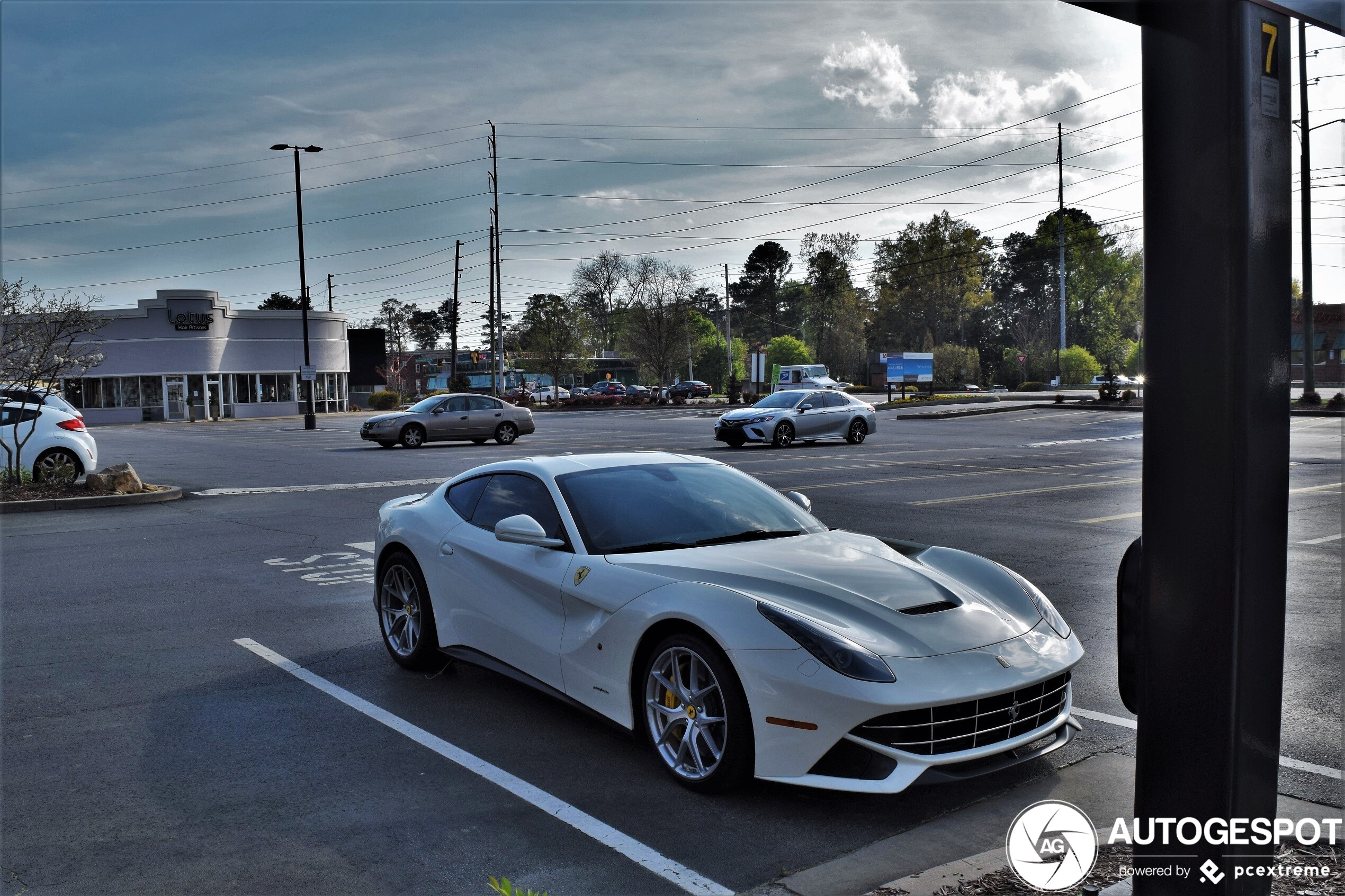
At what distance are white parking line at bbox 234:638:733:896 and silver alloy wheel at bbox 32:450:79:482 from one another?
12696mm

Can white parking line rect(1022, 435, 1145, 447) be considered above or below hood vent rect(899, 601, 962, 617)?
below

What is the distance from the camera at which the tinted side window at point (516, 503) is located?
5574mm

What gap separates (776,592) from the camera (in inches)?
177

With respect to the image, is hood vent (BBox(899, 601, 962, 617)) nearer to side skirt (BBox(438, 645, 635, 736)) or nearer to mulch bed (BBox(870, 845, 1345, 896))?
mulch bed (BBox(870, 845, 1345, 896))

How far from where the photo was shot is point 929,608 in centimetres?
452

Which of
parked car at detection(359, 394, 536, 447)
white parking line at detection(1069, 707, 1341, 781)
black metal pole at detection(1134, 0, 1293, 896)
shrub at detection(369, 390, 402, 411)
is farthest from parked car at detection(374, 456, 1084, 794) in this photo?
shrub at detection(369, 390, 402, 411)

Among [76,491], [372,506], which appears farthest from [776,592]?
[76,491]

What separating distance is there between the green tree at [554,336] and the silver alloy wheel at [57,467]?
60.1 metres

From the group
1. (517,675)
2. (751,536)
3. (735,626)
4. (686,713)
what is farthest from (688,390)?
Result: (735,626)

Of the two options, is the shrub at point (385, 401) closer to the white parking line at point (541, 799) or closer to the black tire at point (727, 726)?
the white parking line at point (541, 799)

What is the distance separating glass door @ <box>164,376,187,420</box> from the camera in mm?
60000

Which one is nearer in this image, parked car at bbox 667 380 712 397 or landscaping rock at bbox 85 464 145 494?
landscaping rock at bbox 85 464 145 494

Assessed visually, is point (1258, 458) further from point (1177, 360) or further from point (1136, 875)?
point (1136, 875)

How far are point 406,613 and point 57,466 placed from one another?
1320 centimetres
